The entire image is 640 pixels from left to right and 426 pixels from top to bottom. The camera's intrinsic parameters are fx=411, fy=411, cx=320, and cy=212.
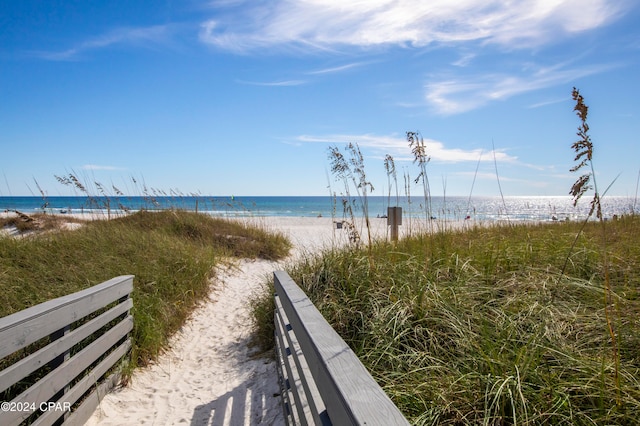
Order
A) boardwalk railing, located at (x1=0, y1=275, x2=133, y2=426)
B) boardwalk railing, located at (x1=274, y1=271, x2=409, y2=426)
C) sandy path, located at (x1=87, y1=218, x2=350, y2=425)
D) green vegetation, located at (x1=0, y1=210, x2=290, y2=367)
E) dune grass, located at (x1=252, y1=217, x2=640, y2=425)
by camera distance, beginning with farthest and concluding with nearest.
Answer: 1. green vegetation, located at (x1=0, y1=210, x2=290, y2=367)
2. sandy path, located at (x1=87, y1=218, x2=350, y2=425)
3. boardwalk railing, located at (x1=0, y1=275, x2=133, y2=426)
4. dune grass, located at (x1=252, y1=217, x2=640, y2=425)
5. boardwalk railing, located at (x1=274, y1=271, x2=409, y2=426)

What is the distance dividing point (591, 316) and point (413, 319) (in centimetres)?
110

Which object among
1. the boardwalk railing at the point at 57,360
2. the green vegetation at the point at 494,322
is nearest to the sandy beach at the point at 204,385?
the boardwalk railing at the point at 57,360

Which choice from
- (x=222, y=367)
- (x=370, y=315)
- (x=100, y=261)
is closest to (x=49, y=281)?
(x=100, y=261)

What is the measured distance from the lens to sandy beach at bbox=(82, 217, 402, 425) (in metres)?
3.21

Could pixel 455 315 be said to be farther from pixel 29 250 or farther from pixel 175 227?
pixel 175 227

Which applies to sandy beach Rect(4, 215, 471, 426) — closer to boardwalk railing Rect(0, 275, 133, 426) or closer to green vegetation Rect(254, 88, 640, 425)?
boardwalk railing Rect(0, 275, 133, 426)

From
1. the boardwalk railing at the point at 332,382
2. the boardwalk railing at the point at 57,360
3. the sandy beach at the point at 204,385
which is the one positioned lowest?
the sandy beach at the point at 204,385

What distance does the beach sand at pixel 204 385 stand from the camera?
3.21m

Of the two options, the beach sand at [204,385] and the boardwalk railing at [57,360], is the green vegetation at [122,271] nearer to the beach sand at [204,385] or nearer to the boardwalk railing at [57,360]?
the beach sand at [204,385]

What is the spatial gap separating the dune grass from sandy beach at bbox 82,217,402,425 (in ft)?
3.10

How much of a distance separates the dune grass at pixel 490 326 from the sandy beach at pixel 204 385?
0.94 metres

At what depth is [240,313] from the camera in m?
5.78

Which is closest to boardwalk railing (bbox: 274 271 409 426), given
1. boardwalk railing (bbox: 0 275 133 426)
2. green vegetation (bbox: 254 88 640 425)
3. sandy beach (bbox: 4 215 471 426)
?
green vegetation (bbox: 254 88 640 425)

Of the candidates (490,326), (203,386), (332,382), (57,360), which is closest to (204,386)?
(203,386)
